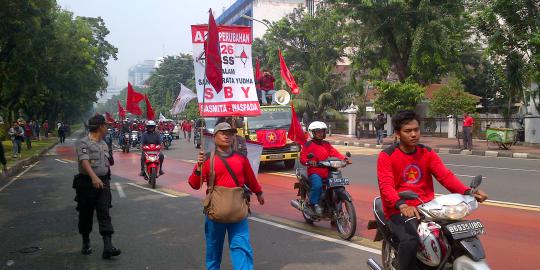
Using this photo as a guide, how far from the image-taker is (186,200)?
9586mm

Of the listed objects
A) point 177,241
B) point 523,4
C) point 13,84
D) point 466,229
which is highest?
point 523,4

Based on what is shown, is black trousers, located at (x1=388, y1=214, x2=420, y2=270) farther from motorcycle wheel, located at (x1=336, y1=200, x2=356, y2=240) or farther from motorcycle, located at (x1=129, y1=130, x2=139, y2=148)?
motorcycle, located at (x1=129, y1=130, x2=139, y2=148)

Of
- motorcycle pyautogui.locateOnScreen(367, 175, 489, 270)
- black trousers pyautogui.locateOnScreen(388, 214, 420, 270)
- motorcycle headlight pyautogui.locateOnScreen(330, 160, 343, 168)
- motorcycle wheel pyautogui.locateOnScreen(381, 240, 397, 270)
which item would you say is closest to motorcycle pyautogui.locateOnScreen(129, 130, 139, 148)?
motorcycle headlight pyautogui.locateOnScreen(330, 160, 343, 168)

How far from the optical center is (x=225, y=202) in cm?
398

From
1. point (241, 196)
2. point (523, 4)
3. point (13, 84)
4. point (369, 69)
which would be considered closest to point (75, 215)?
point (241, 196)

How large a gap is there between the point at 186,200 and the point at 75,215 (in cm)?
212

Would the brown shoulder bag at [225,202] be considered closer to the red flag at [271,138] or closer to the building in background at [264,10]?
the red flag at [271,138]

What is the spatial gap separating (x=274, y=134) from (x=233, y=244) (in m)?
10.3

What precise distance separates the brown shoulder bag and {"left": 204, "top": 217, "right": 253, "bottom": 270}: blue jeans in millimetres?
107

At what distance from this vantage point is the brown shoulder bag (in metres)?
3.97

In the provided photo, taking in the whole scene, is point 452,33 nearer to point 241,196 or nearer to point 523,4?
point 523,4

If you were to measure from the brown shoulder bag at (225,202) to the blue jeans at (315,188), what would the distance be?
101 inches

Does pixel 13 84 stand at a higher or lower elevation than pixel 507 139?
higher

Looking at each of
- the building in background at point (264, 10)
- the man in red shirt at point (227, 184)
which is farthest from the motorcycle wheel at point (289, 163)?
the building in background at point (264, 10)
